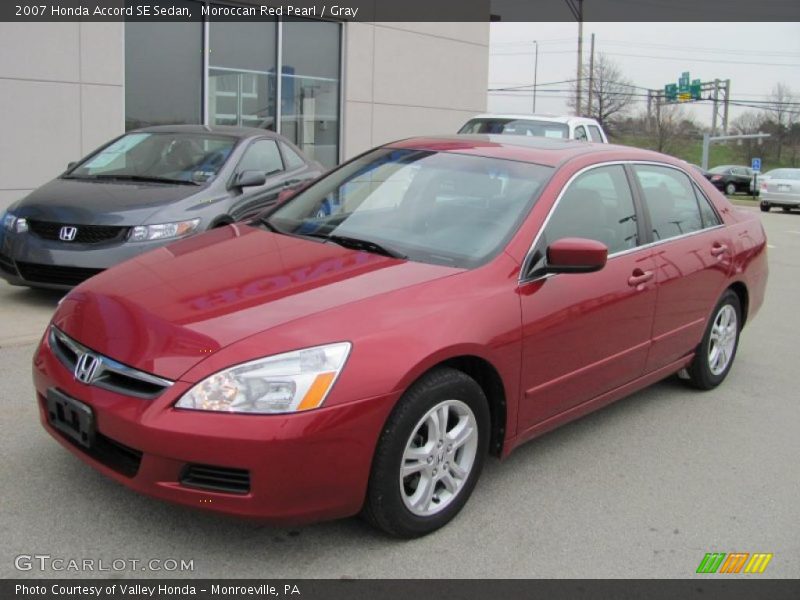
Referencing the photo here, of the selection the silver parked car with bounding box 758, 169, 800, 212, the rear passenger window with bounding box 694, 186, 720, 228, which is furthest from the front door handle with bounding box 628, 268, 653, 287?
the silver parked car with bounding box 758, 169, 800, 212

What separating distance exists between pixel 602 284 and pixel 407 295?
4.10 feet

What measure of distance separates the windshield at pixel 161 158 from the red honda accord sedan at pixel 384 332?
3.06 metres

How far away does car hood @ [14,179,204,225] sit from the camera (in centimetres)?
641

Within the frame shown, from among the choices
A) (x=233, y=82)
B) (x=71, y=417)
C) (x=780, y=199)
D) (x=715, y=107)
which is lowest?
(x=71, y=417)

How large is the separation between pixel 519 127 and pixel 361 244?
8827mm

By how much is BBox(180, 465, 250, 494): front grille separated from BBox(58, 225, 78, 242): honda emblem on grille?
4116 mm

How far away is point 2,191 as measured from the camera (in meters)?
10.4

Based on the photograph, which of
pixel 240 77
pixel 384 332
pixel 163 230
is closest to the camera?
pixel 384 332

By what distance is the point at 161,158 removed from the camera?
7.59m

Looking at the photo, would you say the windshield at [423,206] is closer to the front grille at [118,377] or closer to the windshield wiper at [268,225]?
the windshield wiper at [268,225]

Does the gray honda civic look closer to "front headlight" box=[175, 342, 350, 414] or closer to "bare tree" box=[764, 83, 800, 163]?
"front headlight" box=[175, 342, 350, 414]

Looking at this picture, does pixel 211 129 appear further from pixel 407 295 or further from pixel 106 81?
pixel 407 295

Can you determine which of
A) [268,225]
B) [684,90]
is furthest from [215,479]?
[684,90]
